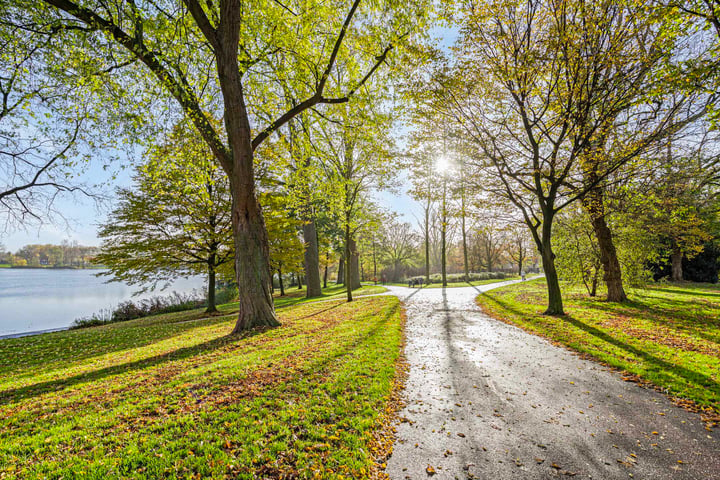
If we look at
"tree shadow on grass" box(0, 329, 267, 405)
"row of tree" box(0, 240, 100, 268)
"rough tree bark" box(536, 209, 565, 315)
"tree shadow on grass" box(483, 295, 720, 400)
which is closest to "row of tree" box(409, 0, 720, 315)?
"rough tree bark" box(536, 209, 565, 315)

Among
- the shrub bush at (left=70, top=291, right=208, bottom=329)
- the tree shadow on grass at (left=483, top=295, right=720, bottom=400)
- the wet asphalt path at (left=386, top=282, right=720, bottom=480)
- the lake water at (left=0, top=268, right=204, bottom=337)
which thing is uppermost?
the tree shadow on grass at (left=483, top=295, right=720, bottom=400)

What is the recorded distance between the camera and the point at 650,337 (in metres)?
7.05

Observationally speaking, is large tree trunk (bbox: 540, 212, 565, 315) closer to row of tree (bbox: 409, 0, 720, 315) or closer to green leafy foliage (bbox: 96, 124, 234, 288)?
row of tree (bbox: 409, 0, 720, 315)

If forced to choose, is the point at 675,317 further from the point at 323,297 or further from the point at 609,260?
the point at 323,297

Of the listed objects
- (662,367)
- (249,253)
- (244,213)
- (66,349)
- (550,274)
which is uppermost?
(244,213)

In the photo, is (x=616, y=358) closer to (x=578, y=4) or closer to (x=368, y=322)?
(x=368, y=322)

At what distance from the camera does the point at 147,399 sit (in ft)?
13.3

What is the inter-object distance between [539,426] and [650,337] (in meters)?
5.95

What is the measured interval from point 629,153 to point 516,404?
857 cm

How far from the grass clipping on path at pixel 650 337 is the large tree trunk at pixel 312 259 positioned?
11.9 metres

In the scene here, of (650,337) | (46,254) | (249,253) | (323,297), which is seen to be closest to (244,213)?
(249,253)

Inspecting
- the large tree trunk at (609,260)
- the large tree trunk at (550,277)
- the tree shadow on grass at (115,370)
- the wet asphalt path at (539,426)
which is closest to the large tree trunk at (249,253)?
the tree shadow on grass at (115,370)

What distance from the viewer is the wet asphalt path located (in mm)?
2975

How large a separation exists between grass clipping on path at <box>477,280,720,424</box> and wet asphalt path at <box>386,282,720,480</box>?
0.48 meters
